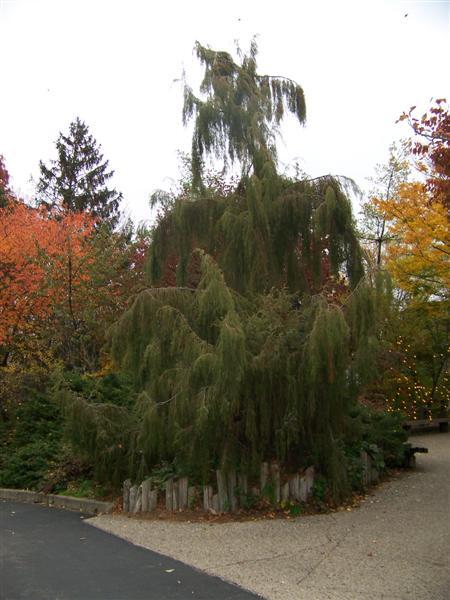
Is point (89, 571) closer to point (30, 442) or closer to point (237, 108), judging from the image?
point (30, 442)

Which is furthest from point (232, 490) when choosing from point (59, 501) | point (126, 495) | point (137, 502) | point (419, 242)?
point (419, 242)

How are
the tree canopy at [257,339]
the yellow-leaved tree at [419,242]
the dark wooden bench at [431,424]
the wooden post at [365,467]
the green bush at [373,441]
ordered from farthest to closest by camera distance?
the dark wooden bench at [431,424] → the yellow-leaved tree at [419,242] → the wooden post at [365,467] → the green bush at [373,441] → the tree canopy at [257,339]

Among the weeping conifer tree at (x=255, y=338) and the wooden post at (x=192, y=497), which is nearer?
the weeping conifer tree at (x=255, y=338)

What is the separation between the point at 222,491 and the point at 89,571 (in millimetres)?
2758

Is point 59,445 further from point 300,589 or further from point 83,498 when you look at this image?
point 300,589

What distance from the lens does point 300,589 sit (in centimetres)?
550

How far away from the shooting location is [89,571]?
6.15 m

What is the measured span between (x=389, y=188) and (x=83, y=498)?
20.7 metres

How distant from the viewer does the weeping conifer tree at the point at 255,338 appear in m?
8.02

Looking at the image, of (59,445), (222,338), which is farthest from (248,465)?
(59,445)

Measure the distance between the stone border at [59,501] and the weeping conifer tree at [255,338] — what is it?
0.76 m

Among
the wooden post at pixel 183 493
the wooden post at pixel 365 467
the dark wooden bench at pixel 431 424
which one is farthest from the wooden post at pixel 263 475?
the dark wooden bench at pixel 431 424

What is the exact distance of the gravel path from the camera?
5526 millimetres

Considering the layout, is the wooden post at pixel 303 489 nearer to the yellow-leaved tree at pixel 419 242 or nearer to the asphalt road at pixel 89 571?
the asphalt road at pixel 89 571
